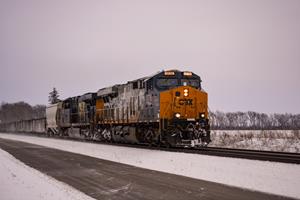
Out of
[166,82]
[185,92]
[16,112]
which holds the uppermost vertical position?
[16,112]

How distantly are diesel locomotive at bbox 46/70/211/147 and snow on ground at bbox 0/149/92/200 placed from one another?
8.04 meters

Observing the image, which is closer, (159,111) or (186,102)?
(159,111)

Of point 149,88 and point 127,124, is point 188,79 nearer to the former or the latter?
point 149,88

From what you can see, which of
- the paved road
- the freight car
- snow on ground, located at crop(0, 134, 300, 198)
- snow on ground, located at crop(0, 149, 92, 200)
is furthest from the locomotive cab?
the freight car

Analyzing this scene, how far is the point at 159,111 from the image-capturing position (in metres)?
19.6

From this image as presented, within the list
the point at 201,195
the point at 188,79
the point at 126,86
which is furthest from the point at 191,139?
the point at 201,195

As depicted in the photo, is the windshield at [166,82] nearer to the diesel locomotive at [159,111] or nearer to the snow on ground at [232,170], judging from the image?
the diesel locomotive at [159,111]

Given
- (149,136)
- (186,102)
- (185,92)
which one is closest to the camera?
(186,102)

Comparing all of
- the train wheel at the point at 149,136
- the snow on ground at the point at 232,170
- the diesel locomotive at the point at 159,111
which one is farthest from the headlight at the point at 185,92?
the snow on ground at the point at 232,170

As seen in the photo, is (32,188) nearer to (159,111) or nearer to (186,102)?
(159,111)

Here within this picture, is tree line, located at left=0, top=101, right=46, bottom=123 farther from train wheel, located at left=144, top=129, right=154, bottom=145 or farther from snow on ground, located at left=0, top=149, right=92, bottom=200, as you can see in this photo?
snow on ground, located at left=0, top=149, right=92, bottom=200

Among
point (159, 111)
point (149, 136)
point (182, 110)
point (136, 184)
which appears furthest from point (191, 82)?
point (136, 184)

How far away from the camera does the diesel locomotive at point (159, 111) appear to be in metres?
19.3

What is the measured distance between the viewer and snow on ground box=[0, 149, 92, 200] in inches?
345
